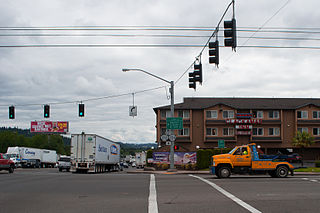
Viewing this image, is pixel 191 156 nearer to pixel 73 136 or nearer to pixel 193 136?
pixel 73 136

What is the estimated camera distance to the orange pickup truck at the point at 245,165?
2252 centimetres

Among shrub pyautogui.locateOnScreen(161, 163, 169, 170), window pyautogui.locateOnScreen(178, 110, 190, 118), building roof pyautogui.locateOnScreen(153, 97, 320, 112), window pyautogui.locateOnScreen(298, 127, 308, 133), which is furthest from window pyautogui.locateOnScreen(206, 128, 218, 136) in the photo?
shrub pyautogui.locateOnScreen(161, 163, 169, 170)

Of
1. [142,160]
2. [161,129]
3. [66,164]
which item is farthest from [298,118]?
[66,164]

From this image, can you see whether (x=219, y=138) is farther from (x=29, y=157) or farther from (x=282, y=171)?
(x=282, y=171)

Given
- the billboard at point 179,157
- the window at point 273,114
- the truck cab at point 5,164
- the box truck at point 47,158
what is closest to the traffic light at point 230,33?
the truck cab at point 5,164

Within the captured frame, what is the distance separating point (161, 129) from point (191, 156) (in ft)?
68.2

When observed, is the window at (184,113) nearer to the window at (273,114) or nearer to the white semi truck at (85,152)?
the window at (273,114)

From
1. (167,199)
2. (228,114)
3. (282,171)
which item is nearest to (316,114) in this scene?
(228,114)

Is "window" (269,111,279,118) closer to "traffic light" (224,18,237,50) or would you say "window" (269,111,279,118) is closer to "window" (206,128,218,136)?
"window" (206,128,218,136)

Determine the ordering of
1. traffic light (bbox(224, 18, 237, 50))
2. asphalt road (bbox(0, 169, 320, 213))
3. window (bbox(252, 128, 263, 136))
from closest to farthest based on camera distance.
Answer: asphalt road (bbox(0, 169, 320, 213)) < traffic light (bbox(224, 18, 237, 50)) < window (bbox(252, 128, 263, 136))

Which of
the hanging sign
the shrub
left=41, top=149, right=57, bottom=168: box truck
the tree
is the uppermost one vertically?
the hanging sign

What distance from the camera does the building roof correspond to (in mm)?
63594

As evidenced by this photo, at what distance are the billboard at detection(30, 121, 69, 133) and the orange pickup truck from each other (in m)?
89.5

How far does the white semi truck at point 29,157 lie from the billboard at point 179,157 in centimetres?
2784
